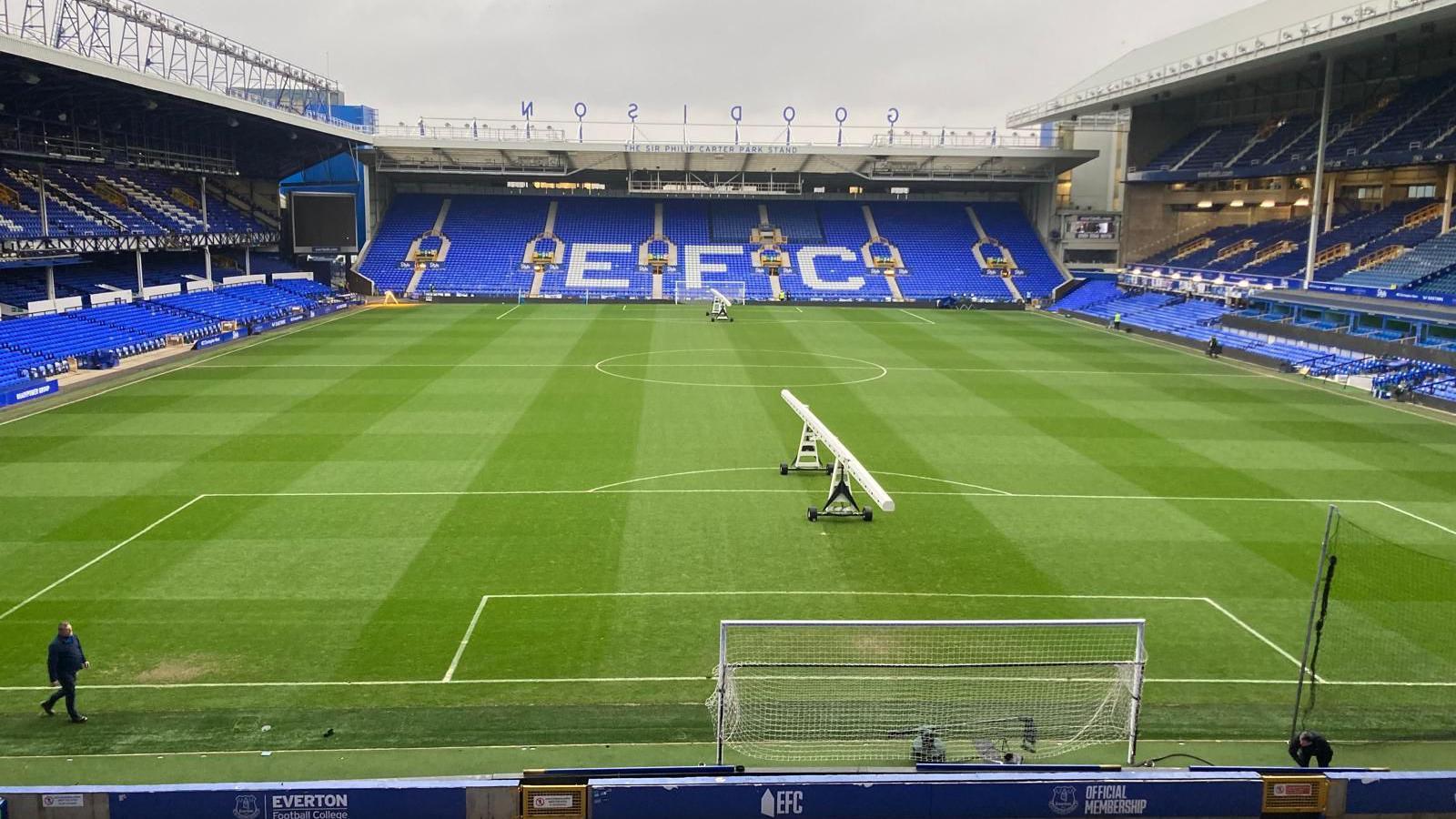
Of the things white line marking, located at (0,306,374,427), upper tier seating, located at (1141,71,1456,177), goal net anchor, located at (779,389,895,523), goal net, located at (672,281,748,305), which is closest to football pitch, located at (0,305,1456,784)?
white line marking, located at (0,306,374,427)

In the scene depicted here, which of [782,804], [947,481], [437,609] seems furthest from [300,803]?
[947,481]

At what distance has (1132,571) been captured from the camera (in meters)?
16.8

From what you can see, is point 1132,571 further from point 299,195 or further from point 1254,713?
point 299,195

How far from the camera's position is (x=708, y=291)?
68562 millimetres

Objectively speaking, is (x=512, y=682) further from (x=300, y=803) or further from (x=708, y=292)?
(x=708, y=292)

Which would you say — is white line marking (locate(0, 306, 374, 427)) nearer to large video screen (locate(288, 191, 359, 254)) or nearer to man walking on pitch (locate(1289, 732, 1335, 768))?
large video screen (locate(288, 191, 359, 254))

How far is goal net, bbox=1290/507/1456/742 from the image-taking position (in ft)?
40.1

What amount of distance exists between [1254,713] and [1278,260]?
4756 cm

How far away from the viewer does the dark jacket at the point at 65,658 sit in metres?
11.5

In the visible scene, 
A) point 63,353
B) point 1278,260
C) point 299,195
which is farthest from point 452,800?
point 299,195

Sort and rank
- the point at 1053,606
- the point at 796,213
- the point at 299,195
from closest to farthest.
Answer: the point at 1053,606 → the point at 299,195 → the point at 796,213

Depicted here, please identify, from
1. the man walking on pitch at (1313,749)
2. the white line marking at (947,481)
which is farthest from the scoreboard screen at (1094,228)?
the man walking on pitch at (1313,749)

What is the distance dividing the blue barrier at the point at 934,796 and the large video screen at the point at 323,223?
6181cm

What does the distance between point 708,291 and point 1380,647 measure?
185ft
